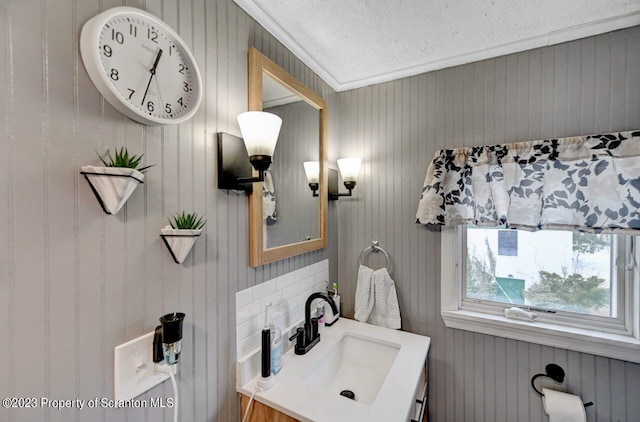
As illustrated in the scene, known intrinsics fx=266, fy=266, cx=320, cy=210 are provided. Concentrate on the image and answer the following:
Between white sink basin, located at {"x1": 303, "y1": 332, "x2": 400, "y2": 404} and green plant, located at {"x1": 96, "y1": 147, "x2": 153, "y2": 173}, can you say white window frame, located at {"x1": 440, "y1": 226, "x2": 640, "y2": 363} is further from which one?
green plant, located at {"x1": 96, "y1": 147, "x2": 153, "y2": 173}

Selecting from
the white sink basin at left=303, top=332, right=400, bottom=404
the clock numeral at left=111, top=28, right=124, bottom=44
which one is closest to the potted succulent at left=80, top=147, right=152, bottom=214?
the clock numeral at left=111, top=28, right=124, bottom=44

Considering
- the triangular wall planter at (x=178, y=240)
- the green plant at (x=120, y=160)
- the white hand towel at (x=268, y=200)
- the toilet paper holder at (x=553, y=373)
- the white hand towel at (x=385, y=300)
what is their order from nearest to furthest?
the green plant at (x=120, y=160)
the triangular wall planter at (x=178, y=240)
the white hand towel at (x=268, y=200)
the toilet paper holder at (x=553, y=373)
the white hand towel at (x=385, y=300)

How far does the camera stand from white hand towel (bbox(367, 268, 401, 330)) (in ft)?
5.13

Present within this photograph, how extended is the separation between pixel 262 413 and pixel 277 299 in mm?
424

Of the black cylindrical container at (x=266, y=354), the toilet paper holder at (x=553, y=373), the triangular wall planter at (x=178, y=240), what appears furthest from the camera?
the toilet paper holder at (x=553, y=373)

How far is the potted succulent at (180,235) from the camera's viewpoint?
76 cm

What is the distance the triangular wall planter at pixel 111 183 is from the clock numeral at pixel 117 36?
326 millimetres

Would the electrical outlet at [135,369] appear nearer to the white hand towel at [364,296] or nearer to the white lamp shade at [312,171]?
the white lamp shade at [312,171]

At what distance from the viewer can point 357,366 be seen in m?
1.44

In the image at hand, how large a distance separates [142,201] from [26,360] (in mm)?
391

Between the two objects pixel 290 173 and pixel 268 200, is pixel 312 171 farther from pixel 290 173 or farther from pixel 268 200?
pixel 268 200

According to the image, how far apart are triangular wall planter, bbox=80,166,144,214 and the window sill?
1548mm

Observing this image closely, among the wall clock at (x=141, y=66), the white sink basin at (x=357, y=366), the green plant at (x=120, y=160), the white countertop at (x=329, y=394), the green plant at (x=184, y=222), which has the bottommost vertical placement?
the white sink basin at (x=357, y=366)

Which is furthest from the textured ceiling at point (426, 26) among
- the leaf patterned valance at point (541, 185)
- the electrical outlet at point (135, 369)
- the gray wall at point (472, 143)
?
the electrical outlet at point (135, 369)
